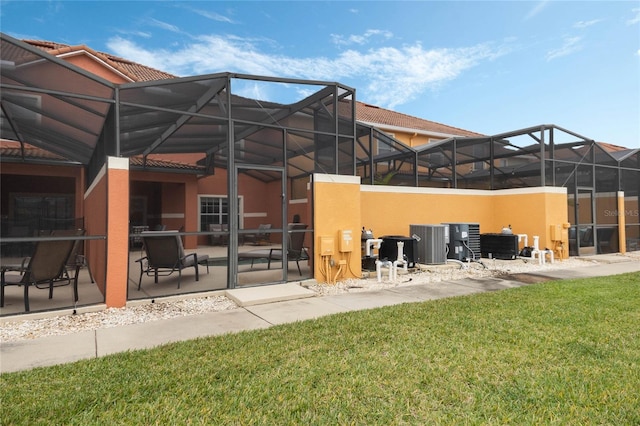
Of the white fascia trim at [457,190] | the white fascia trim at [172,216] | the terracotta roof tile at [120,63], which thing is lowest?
the white fascia trim at [172,216]

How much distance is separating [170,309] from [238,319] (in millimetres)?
1224

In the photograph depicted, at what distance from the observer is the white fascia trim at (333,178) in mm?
7146

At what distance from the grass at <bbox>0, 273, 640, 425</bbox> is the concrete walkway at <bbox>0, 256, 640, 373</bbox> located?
38cm

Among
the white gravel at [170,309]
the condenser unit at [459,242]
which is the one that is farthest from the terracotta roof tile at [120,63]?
the condenser unit at [459,242]

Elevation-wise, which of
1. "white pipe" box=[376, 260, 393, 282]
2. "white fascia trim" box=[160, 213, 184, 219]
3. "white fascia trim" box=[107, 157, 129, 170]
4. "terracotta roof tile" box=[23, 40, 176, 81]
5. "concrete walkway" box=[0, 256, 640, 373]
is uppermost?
"terracotta roof tile" box=[23, 40, 176, 81]

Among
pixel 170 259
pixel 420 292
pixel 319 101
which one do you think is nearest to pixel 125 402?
pixel 170 259

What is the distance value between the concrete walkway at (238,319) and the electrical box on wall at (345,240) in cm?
108

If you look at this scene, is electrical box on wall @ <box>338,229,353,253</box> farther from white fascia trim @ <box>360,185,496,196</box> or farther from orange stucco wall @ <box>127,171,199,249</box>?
orange stucco wall @ <box>127,171,199,249</box>

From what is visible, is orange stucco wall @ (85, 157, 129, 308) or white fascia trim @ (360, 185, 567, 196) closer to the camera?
orange stucco wall @ (85, 157, 129, 308)

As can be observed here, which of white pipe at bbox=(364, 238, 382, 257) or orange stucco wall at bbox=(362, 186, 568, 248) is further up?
orange stucco wall at bbox=(362, 186, 568, 248)

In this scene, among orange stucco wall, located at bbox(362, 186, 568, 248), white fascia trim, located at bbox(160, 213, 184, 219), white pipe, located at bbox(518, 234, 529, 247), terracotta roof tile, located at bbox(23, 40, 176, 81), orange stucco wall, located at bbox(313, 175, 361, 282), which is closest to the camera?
orange stucco wall, located at bbox(313, 175, 361, 282)

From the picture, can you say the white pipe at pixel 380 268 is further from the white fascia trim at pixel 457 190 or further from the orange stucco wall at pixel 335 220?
the white fascia trim at pixel 457 190

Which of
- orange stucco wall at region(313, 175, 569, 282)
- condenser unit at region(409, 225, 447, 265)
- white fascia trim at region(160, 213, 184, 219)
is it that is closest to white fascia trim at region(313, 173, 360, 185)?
orange stucco wall at region(313, 175, 569, 282)

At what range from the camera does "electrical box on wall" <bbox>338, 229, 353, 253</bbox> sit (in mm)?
7258
